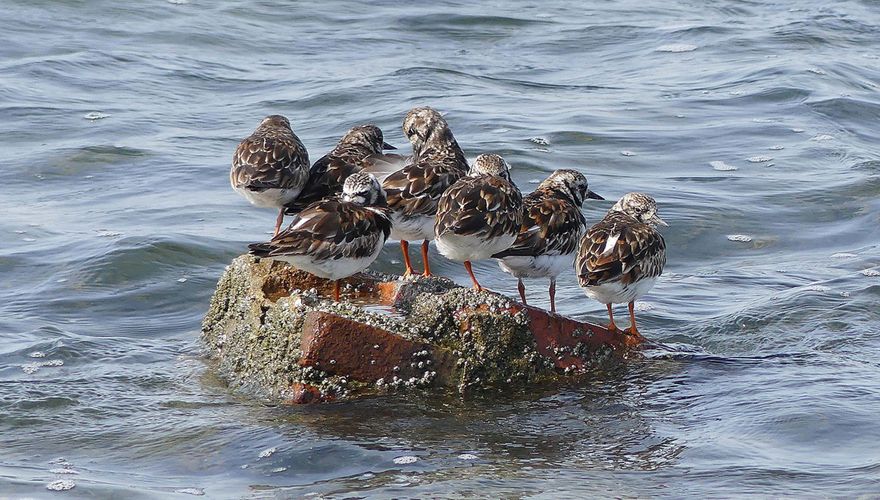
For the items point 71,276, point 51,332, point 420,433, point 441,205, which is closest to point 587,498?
point 420,433

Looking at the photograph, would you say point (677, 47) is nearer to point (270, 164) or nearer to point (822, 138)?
point (822, 138)

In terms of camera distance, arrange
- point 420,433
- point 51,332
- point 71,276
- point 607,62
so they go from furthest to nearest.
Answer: point 607,62
point 71,276
point 51,332
point 420,433

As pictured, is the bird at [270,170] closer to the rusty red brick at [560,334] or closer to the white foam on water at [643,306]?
the rusty red brick at [560,334]

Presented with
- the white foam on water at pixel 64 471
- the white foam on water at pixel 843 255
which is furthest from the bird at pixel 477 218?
the white foam on water at pixel 843 255

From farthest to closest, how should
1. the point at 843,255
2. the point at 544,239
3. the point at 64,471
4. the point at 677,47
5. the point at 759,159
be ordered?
1. the point at 677,47
2. the point at 759,159
3. the point at 843,255
4. the point at 544,239
5. the point at 64,471

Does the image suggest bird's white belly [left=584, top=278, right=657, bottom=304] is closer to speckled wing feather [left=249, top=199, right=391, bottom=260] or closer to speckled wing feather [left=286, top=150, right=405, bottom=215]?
speckled wing feather [left=249, top=199, right=391, bottom=260]

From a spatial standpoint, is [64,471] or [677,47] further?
[677,47]

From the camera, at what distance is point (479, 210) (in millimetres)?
5766

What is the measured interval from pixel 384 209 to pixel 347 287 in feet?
1.34

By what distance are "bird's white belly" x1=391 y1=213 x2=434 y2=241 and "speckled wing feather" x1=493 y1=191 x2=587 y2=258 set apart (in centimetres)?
40

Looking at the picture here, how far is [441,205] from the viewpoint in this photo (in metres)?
5.90

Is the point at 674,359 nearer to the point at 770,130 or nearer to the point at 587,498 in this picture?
the point at 587,498

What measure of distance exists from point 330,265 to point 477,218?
69 centimetres

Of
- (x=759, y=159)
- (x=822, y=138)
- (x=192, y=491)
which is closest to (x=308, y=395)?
(x=192, y=491)
